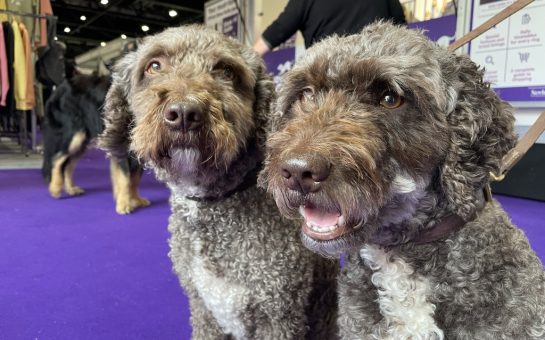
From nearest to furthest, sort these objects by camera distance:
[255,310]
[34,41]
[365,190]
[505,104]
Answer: [365,190] → [505,104] → [255,310] → [34,41]

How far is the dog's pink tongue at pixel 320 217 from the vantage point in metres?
0.92

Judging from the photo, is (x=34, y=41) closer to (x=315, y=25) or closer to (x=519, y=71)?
(x=315, y=25)

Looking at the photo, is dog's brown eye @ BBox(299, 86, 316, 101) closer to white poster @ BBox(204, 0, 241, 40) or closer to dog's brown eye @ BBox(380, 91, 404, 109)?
dog's brown eye @ BBox(380, 91, 404, 109)

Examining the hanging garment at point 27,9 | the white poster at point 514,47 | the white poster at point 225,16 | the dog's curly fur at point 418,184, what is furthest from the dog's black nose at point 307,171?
the hanging garment at point 27,9

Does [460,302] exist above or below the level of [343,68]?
below

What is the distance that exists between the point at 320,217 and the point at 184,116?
18.7 inches

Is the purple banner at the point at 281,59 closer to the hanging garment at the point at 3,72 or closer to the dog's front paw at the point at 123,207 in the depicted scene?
the dog's front paw at the point at 123,207

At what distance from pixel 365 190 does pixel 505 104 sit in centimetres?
37

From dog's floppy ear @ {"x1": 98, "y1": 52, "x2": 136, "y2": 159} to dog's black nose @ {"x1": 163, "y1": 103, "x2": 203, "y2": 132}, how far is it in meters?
0.38

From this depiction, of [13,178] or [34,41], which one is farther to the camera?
[34,41]

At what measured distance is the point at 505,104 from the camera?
0.97 metres

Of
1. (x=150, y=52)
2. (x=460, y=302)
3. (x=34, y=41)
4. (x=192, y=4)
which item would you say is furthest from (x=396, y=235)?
(x=192, y=4)

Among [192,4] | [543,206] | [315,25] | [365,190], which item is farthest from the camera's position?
[192,4]

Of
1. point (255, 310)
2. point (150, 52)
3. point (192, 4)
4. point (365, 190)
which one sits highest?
point (192, 4)
